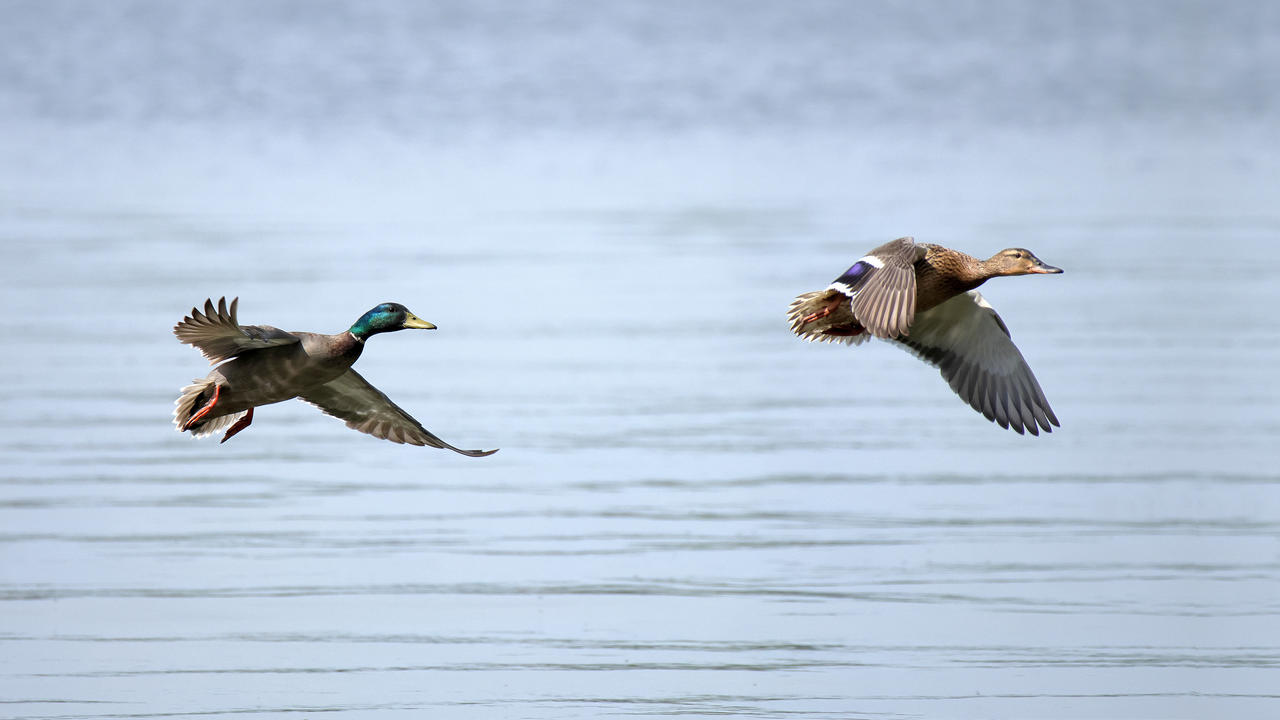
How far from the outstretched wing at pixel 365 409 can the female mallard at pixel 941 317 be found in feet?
6.02

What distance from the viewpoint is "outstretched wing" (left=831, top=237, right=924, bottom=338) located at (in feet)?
27.4

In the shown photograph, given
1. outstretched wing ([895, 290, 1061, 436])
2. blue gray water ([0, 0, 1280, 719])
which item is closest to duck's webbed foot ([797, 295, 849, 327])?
outstretched wing ([895, 290, 1061, 436])

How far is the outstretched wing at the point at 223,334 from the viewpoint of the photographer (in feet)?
24.3

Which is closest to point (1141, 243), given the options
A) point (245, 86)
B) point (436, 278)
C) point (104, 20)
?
point (436, 278)

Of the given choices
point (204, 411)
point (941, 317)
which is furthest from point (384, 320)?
point (941, 317)

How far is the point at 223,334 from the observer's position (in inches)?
299

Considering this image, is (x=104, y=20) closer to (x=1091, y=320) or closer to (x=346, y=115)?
(x=346, y=115)

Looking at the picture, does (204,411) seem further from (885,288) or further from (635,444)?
(635,444)

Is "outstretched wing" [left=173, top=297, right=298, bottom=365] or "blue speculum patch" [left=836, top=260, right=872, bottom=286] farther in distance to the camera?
"blue speculum patch" [left=836, top=260, right=872, bottom=286]

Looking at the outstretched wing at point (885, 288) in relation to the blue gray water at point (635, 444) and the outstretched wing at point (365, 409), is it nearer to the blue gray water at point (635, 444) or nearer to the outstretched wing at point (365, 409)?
the blue gray water at point (635, 444)

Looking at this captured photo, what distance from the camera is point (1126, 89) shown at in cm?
3906

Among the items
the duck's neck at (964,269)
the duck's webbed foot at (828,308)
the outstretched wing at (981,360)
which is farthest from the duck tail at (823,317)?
the outstretched wing at (981,360)

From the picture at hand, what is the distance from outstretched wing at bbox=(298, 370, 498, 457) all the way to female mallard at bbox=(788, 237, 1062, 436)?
1.83 m

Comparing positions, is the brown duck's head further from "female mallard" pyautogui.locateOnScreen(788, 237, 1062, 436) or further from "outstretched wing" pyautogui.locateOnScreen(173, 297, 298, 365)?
"outstretched wing" pyautogui.locateOnScreen(173, 297, 298, 365)
